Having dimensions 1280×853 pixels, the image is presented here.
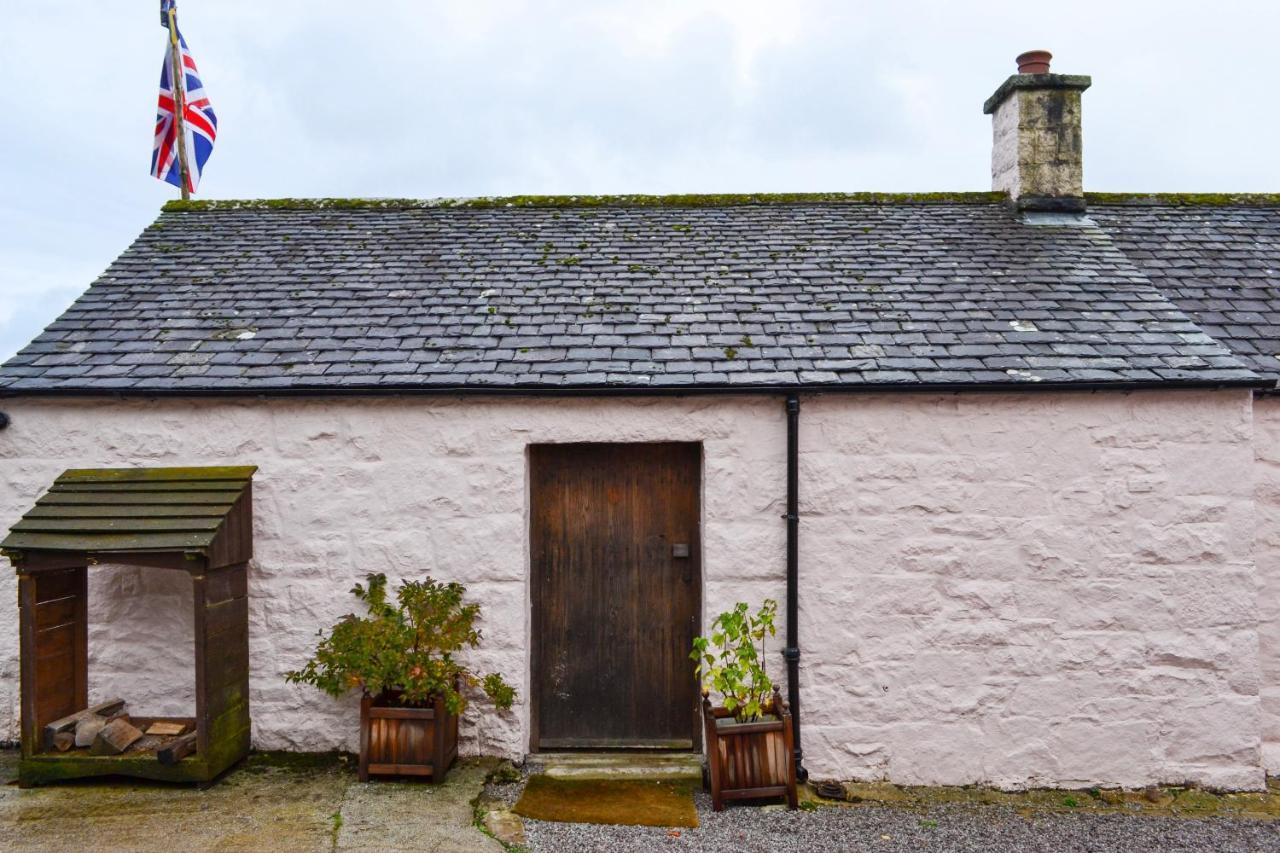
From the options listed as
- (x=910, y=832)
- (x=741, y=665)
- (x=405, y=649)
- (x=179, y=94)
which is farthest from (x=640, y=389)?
(x=179, y=94)

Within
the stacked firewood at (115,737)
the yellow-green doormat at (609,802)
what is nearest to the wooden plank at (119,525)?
the stacked firewood at (115,737)

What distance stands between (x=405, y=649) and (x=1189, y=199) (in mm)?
8536

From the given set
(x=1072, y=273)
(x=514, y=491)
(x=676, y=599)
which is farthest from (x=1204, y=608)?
(x=514, y=491)

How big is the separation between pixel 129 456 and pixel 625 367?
3396 millimetres

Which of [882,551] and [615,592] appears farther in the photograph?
[615,592]

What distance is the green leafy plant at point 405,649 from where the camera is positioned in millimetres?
4926

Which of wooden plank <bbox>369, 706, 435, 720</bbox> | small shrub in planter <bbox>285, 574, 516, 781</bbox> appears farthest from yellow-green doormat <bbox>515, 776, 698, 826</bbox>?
wooden plank <bbox>369, 706, 435, 720</bbox>

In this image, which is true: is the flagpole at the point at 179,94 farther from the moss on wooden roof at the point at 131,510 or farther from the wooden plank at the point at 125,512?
the wooden plank at the point at 125,512

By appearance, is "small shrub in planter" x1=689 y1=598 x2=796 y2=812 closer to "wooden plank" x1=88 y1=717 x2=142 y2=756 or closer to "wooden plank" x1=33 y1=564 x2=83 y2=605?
"wooden plank" x1=88 y1=717 x2=142 y2=756

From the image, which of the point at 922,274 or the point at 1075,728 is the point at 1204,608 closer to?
the point at 1075,728

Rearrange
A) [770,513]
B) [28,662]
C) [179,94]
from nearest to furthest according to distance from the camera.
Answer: [28,662]
[770,513]
[179,94]

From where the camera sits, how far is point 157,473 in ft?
17.5

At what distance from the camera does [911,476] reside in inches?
210

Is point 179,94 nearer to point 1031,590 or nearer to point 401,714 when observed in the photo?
point 401,714
